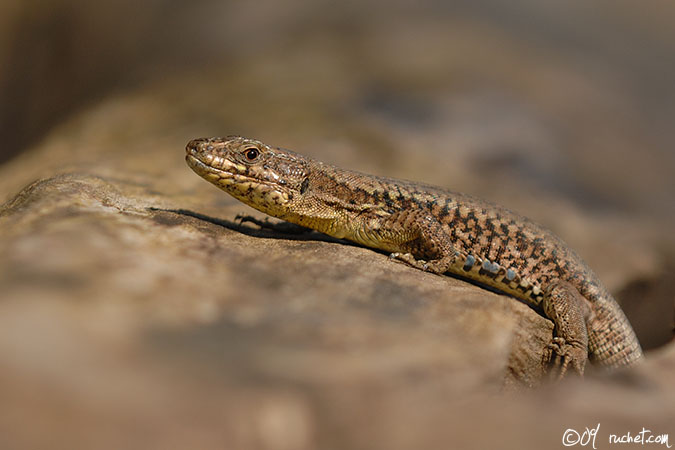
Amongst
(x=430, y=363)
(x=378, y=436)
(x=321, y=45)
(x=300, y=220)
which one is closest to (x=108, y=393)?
(x=378, y=436)

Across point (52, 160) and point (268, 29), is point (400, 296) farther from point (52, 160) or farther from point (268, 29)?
point (268, 29)

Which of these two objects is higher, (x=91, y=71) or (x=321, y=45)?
(x=321, y=45)

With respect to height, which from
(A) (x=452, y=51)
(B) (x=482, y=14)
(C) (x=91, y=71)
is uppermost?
(B) (x=482, y=14)

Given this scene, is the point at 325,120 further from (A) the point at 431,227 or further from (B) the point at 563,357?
(B) the point at 563,357

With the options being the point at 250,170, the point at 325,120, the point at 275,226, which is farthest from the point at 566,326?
the point at 325,120

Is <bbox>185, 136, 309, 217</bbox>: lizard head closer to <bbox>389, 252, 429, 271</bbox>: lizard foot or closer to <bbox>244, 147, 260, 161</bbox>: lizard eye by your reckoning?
<bbox>244, 147, 260, 161</bbox>: lizard eye
